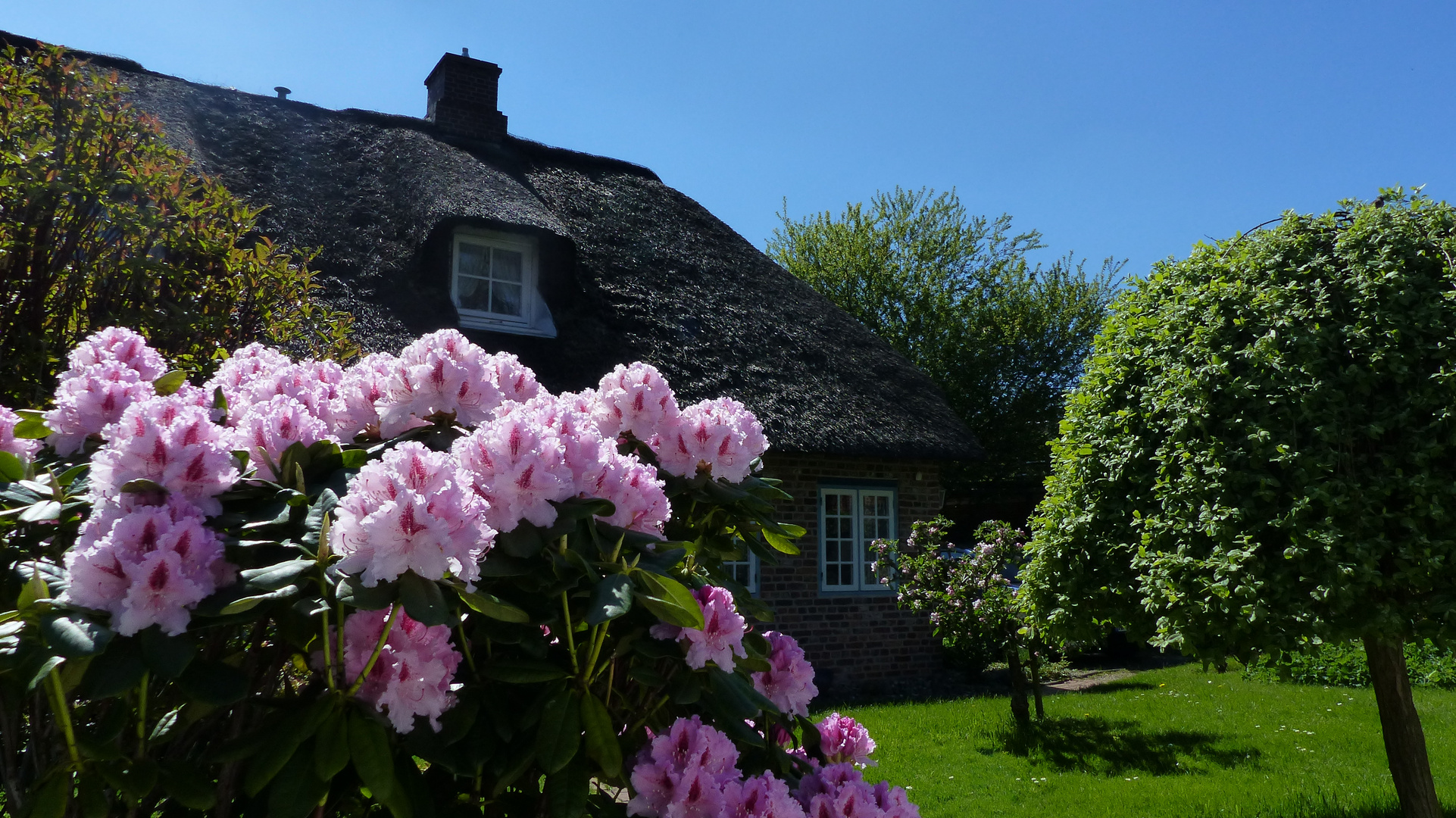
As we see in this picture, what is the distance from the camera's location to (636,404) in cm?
212

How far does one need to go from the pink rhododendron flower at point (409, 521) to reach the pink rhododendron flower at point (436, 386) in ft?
1.41

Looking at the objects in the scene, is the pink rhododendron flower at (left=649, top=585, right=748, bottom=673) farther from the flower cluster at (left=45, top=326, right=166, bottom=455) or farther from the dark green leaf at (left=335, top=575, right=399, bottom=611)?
the flower cluster at (left=45, top=326, right=166, bottom=455)

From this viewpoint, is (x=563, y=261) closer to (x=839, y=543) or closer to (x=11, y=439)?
(x=839, y=543)

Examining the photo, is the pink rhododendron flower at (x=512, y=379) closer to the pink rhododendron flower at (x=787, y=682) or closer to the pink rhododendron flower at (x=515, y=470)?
→ the pink rhododendron flower at (x=515, y=470)

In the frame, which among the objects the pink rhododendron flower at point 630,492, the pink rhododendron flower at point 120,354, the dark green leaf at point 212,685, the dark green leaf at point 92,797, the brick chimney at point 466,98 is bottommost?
the dark green leaf at point 92,797

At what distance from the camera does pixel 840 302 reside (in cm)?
2625

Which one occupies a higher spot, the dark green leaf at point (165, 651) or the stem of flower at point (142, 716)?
the dark green leaf at point (165, 651)

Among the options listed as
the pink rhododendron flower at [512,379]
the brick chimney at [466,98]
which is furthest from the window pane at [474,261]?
the pink rhododendron flower at [512,379]

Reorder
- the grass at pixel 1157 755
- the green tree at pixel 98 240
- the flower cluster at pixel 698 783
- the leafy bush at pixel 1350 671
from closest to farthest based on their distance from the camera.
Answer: the flower cluster at pixel 698 783 → the green tree at pixel 98 240 → the grass at pixel 1157 755 → the leafy bush at pixel 1350 671

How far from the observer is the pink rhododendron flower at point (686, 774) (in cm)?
163

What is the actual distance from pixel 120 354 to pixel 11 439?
0.92ft

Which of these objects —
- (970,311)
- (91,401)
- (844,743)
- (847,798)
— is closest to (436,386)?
(91,401)

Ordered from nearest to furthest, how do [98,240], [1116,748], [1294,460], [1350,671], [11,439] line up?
[11,439] < [98,240] < [1294,460] < [1116,748] < [1350,671]

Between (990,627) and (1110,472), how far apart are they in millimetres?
3998
